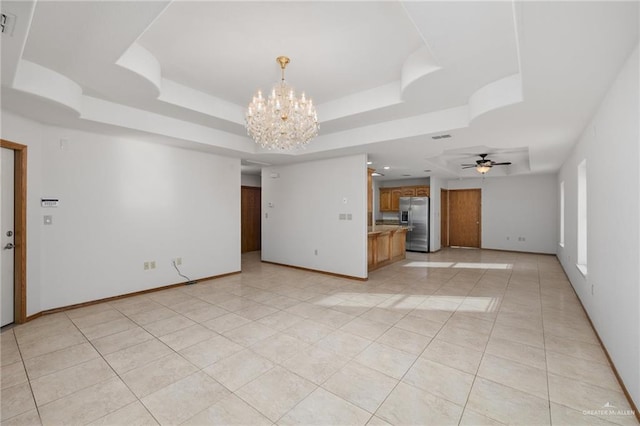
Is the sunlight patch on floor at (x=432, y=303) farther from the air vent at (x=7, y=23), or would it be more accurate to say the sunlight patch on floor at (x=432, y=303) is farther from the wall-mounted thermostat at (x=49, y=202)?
the air vent at (x=7, y=23)

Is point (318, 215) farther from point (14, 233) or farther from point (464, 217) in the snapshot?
point (464, 217)

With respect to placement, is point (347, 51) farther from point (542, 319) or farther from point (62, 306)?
point (62, 306)

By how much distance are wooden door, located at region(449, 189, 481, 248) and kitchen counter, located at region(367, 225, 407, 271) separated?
3268mm

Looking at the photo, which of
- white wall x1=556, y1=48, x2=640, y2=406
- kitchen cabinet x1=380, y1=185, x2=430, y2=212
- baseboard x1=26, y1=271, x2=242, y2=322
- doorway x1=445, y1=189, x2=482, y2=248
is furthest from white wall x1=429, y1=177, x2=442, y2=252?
baseboard x1=26, y1=271, x2=242, y2=322

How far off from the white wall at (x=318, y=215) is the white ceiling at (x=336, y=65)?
1.23 metres

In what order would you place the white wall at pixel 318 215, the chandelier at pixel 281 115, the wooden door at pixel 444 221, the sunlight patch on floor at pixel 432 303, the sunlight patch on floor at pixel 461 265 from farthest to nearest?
the wooden door at pixel 444 221 → the sunlight patch on floor at pixel 461 265 → the white wall at pixel 318 215 → the sunlight patch on floor at pixel 432 303 → the chandelier at pixel 281 115

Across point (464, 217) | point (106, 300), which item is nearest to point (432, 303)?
point (106, 300)

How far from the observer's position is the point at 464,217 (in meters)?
10.2

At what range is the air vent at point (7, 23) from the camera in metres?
1.77

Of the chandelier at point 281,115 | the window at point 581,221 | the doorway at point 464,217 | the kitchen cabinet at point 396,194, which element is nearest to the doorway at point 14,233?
the chandelier at point 281,115

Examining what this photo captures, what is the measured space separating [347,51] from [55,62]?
271cm

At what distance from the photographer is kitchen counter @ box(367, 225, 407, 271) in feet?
21.0

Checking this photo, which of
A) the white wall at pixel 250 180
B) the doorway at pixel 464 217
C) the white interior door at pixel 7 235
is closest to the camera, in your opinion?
the white interior door at pixel 7 235

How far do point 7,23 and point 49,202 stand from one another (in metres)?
2.70
